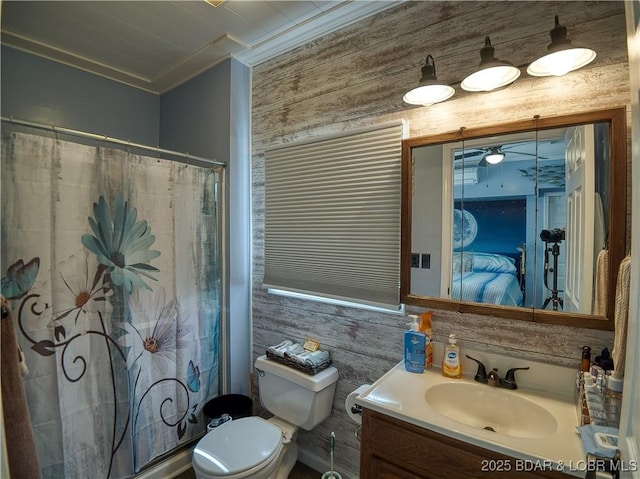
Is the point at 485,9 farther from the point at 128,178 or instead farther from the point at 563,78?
the point at 128,178

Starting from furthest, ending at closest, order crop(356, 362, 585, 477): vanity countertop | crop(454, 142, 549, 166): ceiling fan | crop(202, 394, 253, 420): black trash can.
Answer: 1. crop(202, 394, 253, 420): black trash can
2. crop(454, 142, 549, 166): ceiling fan
3. crop(356, 362, 585, 477): vanity countertop

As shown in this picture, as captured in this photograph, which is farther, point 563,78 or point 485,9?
point 485,9

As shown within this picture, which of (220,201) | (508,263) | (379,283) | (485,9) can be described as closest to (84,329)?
(220,201)

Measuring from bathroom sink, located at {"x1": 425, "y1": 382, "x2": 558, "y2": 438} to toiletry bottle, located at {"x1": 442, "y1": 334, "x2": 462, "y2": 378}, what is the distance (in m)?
0.05

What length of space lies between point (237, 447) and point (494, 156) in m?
1.74

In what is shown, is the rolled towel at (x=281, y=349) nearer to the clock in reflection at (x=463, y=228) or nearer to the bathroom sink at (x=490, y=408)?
the bathroom sink at (x=490, y=408)

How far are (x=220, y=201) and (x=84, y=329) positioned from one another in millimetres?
1025

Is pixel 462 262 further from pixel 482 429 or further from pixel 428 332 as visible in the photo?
pixel 482 429

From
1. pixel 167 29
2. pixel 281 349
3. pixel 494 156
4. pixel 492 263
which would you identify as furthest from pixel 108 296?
pixel 494 156

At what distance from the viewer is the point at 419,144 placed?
143 centimetres

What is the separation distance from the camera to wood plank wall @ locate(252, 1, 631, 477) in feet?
3.67

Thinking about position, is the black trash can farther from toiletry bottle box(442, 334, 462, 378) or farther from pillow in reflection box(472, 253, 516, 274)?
pillow in reflection box(472, 253, 516, 274)

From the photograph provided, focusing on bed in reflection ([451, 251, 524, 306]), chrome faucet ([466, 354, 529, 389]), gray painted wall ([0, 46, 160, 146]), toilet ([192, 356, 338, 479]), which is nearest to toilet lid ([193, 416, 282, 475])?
toilet ([192, 356, 338, 479])

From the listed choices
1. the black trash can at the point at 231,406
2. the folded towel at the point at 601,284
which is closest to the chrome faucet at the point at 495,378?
the folded towel at the point at 601,284
